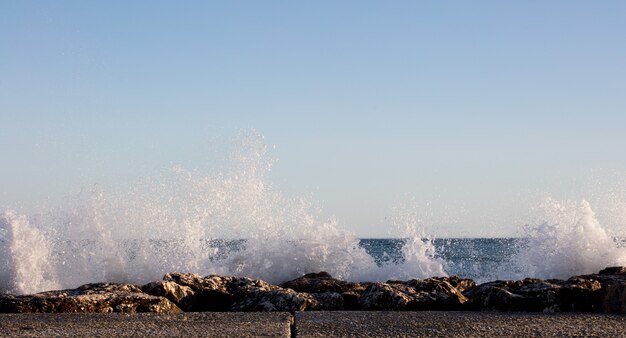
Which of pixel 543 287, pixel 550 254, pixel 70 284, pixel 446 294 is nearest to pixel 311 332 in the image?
pixel 446 294

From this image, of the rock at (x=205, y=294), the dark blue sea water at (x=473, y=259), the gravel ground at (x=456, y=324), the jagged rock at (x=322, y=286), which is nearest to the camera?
the gravel ground at (x=456, y=324)

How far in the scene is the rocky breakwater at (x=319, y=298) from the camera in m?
4.15

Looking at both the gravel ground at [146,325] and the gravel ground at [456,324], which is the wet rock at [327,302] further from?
the gravel ground at [146,325]

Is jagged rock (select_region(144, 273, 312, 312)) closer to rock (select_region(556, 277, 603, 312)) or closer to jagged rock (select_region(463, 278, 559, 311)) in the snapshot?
jagged rock (select_region(463, 278, 559, 311))

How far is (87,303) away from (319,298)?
1.43 m

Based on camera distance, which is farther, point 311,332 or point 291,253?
point 291,253

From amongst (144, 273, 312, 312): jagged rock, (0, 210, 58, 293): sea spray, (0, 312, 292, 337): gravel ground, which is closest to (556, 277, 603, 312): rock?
(144, 273, 312, 312): jagged rock

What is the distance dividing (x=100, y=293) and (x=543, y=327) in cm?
260

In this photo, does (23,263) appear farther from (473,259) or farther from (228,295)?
(473,259)

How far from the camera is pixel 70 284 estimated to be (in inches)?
362

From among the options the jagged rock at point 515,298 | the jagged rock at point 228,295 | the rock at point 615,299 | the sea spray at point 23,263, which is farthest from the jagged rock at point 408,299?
the sea spray at point 23,263

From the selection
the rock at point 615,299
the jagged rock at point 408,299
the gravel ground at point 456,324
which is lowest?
the gravel ground at point 456,324

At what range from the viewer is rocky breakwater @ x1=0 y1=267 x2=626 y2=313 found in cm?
415

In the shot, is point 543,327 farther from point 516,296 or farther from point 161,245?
point 161,245
